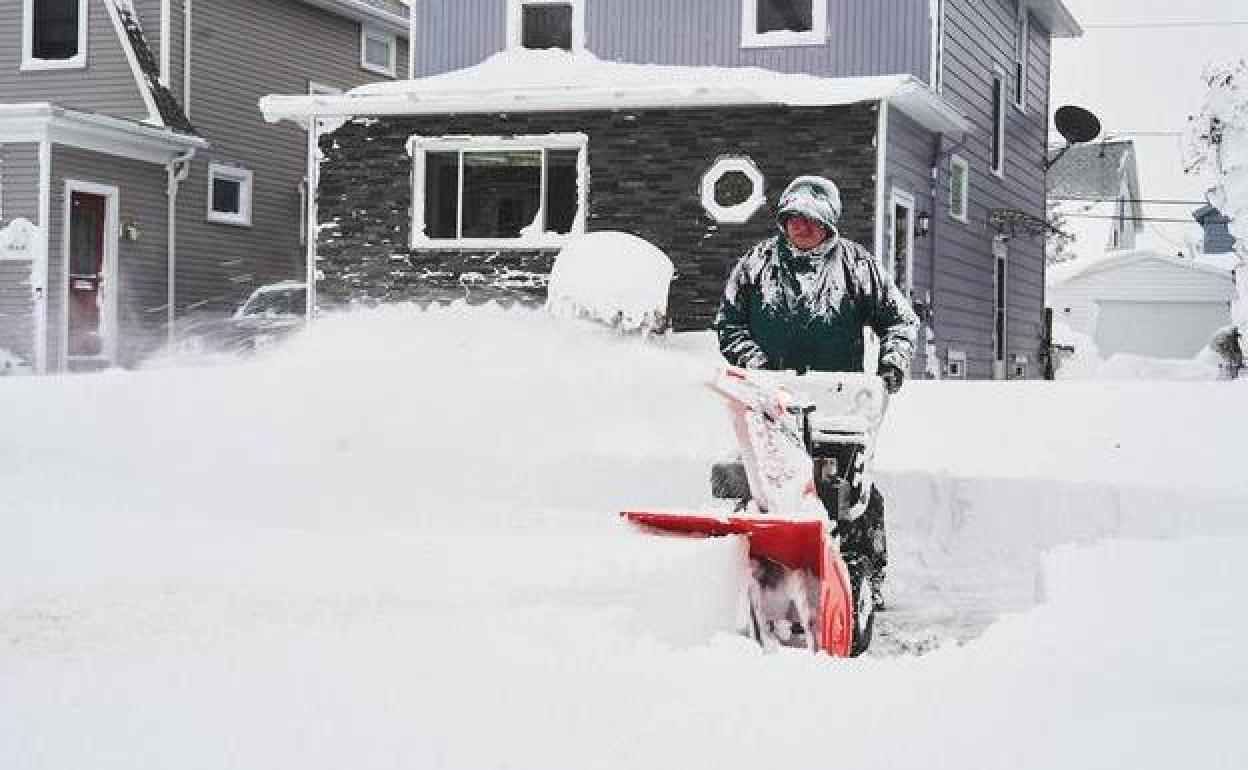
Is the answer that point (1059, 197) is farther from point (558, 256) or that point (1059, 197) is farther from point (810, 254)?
point (810, 254)

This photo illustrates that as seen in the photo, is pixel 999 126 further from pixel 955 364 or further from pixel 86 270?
pixel 86 270

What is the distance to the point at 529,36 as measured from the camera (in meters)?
19.0

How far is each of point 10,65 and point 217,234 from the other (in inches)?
174

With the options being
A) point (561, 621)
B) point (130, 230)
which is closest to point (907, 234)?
point (130, 230)

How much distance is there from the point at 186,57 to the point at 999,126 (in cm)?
1343

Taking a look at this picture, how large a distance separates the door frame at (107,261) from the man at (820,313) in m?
17.3

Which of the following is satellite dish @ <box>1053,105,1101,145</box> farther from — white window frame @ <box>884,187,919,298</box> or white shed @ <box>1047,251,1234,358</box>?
white shed @ <box>1047,251,1234,358</box>

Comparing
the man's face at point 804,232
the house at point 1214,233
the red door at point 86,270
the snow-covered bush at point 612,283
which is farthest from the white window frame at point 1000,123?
the house at point 1214,233

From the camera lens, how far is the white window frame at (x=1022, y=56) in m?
22.8

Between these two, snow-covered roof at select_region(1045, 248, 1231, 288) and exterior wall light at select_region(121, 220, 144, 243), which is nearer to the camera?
exterior wall light at select_region(121, 220, 144, 243)

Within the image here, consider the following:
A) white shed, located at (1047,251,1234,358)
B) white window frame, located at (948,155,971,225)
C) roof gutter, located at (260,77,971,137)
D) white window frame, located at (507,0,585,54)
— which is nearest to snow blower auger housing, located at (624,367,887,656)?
roof gutter, located at (260,77,971,137)

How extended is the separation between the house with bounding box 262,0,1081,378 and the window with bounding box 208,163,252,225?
5.23 m

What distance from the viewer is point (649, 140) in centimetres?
1700

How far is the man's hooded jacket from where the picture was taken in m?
5.33
